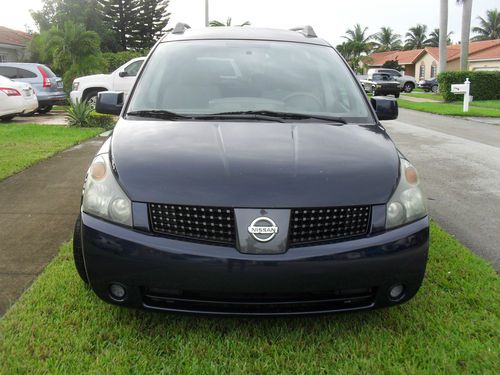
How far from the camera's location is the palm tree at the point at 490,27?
7700cm

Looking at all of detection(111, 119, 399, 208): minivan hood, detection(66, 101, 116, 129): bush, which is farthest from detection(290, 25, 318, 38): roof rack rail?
detection(66, 101, 116, 129): bush

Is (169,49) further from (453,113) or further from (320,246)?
(453,113)

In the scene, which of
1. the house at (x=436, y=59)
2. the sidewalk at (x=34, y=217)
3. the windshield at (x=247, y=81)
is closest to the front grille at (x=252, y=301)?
the sidewalk at (x=34, y=217)

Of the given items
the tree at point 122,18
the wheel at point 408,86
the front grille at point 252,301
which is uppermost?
the tree at point 122,18

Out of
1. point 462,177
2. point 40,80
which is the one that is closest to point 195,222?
point 462,177

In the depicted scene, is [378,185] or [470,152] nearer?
[378,185]

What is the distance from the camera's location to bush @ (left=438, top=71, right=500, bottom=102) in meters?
25.2

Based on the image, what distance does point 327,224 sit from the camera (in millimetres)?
2430

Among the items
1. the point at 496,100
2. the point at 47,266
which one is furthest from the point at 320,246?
the point at 496,100

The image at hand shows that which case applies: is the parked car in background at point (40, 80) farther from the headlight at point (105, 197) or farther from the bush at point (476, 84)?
the bush at point (476, 84)

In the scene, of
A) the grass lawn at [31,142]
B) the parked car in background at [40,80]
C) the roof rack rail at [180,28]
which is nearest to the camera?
the roof rack rail at [180,28]

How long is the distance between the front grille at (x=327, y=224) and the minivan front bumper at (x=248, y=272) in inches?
1.9

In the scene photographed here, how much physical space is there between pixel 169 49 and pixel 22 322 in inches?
86.4

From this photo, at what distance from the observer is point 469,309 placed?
3049 mm
